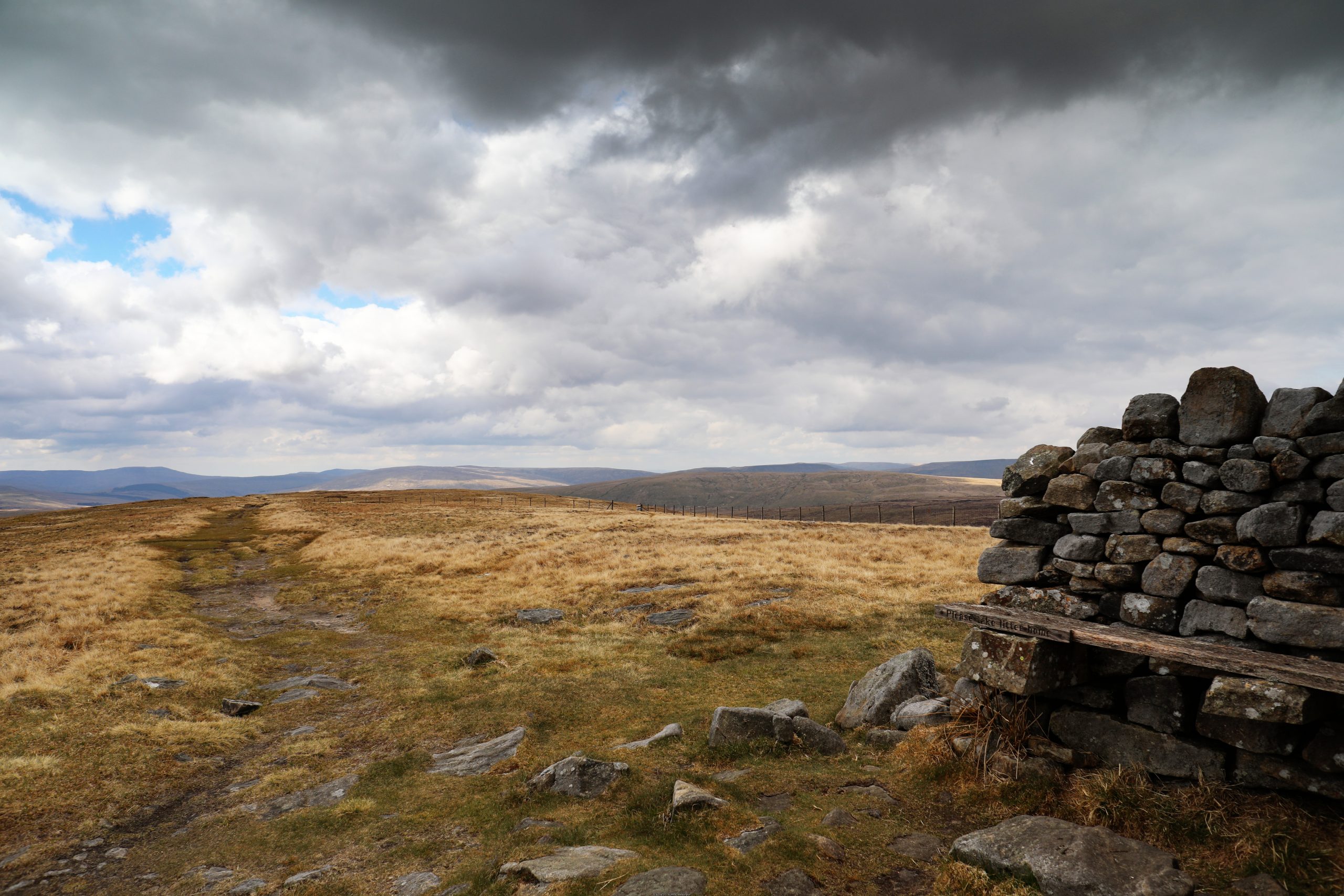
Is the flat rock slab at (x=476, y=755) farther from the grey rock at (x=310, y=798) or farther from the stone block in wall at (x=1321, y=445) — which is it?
the stone block in wall at (x=1321, y=445)

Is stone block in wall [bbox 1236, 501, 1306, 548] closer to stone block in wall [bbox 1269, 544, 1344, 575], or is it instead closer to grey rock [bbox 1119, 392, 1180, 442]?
stone block in wall [bbox 1269, 544, 1344, 575]

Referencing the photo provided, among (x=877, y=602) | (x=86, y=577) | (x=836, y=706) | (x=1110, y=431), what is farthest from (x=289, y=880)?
(x=86, y=577)

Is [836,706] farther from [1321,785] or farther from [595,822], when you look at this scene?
[1321,785]

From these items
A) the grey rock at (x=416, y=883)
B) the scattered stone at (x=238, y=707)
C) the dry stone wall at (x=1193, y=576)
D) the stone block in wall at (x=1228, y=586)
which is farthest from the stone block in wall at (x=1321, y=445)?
the scattered stone at (x=238, y=707)

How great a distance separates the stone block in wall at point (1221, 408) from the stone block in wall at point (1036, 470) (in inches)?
79.9

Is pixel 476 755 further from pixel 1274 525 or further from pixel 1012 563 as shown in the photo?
pixel 1274 525

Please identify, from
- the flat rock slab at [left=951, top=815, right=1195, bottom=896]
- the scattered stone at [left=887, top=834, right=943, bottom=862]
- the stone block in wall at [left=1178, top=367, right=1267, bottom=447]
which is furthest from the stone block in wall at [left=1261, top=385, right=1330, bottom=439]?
the scattered stone at [left=887, top=834, right=943, bottom=862]

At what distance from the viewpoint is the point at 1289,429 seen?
8.19m

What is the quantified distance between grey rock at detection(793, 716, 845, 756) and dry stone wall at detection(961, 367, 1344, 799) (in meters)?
2.77

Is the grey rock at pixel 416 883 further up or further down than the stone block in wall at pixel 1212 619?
further down

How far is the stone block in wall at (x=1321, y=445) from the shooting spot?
773 centimetres

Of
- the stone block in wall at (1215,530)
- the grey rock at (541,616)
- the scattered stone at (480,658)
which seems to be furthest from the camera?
the grey rock at (541,616)

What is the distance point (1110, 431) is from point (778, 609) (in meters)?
14.8

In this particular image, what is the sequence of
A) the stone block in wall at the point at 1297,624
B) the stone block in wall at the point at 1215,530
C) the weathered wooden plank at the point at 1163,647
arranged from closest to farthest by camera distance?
1. the weathered wooden plank at the point at 1163,647
2. the stone block in wall at the point at 1297,624
3. the stone block in wall at the point at 1215,530
